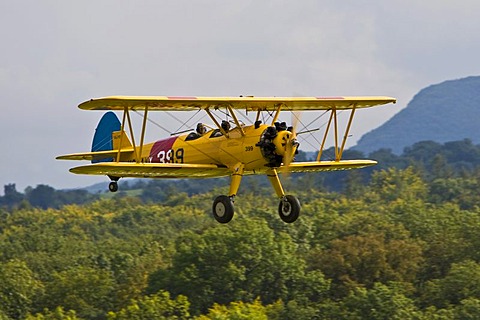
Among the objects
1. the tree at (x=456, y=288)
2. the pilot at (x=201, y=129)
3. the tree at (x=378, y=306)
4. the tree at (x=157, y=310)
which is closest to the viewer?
the pilot at (x=201, y=129)

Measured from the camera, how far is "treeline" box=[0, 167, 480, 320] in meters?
65.1

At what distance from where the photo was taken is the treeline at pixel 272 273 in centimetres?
6506

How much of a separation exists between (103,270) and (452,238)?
2544 cm

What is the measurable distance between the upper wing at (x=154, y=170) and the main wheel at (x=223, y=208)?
67cm

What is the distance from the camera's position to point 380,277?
242 feet

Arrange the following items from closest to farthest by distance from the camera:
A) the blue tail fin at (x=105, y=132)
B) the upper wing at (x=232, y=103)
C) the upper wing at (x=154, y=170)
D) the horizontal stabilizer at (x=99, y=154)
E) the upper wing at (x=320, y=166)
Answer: the upper wing at (x=154, y=170) → the upper wing at (x=232, y=103) → the upper wing at (x=320, y=166) → the horizontal stabilizer at (x=99, y=154) → the blue tail fin at (x=105, y=132)

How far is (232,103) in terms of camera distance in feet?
A: 76.4

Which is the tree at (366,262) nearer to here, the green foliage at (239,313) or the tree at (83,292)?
the green foliage at (239,313)

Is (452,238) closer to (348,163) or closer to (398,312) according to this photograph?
(398,312)

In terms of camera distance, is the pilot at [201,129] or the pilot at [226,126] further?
the pilot at [201,129]

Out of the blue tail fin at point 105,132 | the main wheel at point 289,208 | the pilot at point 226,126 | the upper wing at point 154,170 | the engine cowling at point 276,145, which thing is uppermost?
the blue tail fin at point 105,132

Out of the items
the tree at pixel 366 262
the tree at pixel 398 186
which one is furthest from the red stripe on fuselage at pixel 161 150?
the tree at pixel 398 186

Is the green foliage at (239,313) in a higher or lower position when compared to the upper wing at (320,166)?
lower

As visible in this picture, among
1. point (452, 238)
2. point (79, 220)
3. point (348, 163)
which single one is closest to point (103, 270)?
point (452, 238)
